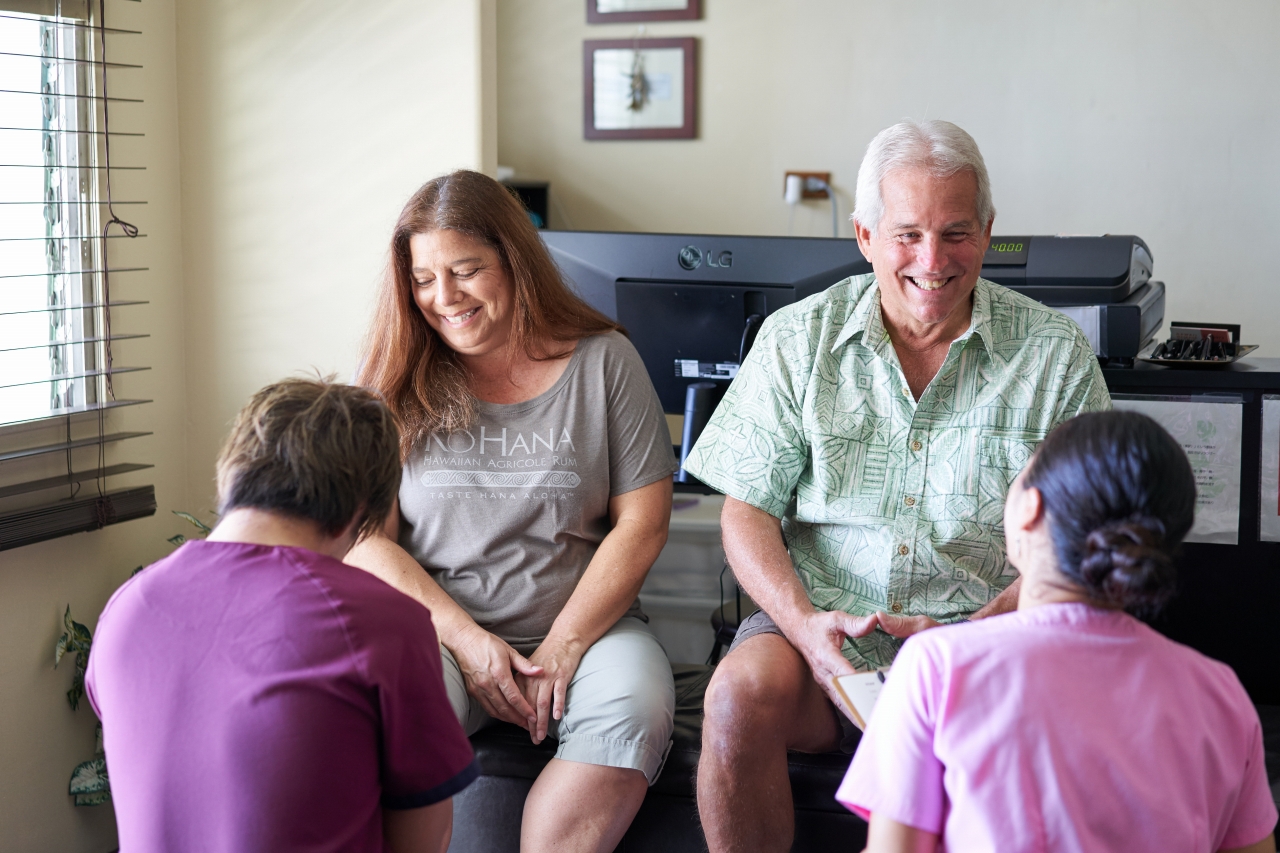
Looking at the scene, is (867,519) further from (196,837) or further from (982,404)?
(196,837)

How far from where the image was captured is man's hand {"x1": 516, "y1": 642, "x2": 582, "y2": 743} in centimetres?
157

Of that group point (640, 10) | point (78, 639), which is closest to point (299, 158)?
point (78, 639)

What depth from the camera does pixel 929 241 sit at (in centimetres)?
157

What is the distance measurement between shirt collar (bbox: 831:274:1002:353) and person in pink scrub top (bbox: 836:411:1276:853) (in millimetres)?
698

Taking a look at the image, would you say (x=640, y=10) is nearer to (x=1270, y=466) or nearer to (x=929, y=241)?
(x=929, y=241)

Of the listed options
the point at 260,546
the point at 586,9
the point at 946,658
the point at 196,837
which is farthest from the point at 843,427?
the point at 586,9

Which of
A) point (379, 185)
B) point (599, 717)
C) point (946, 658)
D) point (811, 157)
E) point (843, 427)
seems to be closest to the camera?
point (946, 658)

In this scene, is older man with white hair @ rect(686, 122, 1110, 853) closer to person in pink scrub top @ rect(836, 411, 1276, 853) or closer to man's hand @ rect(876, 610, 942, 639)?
man's hand @ rect(876, 610, 942, 639)

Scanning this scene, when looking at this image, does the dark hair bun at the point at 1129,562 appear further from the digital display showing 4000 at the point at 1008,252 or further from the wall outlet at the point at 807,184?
the wall outlet at the point at 807,184

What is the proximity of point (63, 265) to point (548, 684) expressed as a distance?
3.86 ft

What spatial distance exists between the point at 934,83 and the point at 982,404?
1.93 meters

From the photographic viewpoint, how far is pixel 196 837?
964 mm

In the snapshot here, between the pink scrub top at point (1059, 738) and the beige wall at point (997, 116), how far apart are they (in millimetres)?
2531

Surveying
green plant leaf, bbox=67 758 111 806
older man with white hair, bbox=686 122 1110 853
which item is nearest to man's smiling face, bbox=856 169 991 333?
older man with white hair, bbox=686 122 1110 853
